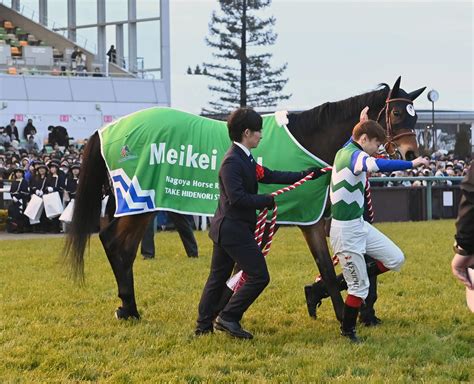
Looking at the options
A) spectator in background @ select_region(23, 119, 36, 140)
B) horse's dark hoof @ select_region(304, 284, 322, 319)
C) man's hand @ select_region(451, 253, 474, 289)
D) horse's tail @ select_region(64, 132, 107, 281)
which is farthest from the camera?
spectator in background @ select_region(23, 119, 36, 140)

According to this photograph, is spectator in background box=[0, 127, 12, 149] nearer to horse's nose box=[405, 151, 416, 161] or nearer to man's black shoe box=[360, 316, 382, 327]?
man's black shoe box=[360, 316, 382, 327]

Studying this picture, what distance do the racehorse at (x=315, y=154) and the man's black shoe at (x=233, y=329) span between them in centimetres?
83

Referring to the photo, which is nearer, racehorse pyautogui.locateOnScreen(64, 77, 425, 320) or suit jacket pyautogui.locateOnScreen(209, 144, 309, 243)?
suit jacket pyautogui.locateOnScreen(209, 144, 309, 243)

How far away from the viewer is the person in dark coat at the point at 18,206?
14767 millimetres

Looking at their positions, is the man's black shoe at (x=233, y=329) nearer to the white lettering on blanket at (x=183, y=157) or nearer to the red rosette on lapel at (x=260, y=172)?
the red rosette on lapel at (x=260, y=172)

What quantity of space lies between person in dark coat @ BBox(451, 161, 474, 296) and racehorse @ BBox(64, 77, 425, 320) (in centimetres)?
205

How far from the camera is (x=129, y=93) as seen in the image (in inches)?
1106

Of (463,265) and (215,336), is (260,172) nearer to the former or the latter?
(215,336)

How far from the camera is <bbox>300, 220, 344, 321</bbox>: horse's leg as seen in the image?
217 inches

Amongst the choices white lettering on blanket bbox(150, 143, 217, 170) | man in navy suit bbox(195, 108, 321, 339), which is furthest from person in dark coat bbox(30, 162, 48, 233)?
man in navy suit bbox(195, 108, 321, 339)

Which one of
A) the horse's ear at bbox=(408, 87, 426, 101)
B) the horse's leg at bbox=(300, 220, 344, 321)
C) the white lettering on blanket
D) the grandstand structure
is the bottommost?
the horse's leg at bbox=(300, 220, 344, 321)

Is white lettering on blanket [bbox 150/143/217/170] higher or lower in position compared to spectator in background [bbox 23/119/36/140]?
lower

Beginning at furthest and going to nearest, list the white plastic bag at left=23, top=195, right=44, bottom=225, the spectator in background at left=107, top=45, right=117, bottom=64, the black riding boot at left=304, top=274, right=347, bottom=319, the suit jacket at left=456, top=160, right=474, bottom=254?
the spectator in background at left=107, top=45, right=117, bottom=64 < the white plastic bag at left=23, top=195, right=44, bottom=225 < the black riding boot at left=304, top=274, right=347, bottom=319 < the suit jacket at left=456, top=160, right=474, bottom=254

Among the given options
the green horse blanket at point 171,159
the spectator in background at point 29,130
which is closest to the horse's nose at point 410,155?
the green horse blanket at point 171,159
